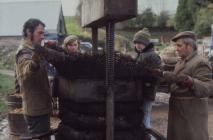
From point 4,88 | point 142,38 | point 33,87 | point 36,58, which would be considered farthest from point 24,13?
point 36,58

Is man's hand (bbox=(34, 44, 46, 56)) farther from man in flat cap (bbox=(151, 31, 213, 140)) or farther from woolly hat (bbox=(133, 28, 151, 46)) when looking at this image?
woolly hat (bbox=(133, 28, 151, 46))

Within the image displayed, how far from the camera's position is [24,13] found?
141 feet

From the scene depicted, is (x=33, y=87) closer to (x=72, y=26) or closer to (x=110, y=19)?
(x=110, y=19)

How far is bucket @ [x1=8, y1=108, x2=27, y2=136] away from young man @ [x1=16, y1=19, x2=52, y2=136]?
244cm

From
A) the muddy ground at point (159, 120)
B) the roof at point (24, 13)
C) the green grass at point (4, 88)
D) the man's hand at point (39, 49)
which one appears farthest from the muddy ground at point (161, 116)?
the roof at point (24, 13)

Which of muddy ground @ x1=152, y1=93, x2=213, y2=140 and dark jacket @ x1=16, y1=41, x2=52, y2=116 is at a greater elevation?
dark jacket @ x1=16, y1=41, x2=52, y2=116

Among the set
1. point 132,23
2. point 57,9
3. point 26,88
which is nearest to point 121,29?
point 132,23

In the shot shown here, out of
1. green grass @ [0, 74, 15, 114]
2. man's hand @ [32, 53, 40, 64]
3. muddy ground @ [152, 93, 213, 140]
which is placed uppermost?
man's hand @ [32, 53, 40, 64]

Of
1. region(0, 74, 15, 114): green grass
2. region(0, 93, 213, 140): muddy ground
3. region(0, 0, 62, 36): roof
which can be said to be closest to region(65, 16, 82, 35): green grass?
region(0, 0, 62, 36): roof

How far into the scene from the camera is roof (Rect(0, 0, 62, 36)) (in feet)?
134

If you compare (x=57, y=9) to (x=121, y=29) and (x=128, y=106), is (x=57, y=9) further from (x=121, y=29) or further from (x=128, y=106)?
(x=128, y=106)

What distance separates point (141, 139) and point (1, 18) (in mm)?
40003

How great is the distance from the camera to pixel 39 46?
488cm

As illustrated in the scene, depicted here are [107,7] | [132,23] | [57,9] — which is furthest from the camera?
[132,23]
